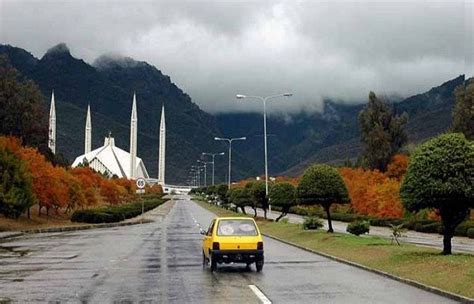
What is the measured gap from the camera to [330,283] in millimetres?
16562

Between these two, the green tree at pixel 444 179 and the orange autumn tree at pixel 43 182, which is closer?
the green tree at pixel 444 179

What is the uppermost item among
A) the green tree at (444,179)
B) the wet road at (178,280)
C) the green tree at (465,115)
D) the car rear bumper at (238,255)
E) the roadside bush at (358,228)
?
the green tree at (465,115)

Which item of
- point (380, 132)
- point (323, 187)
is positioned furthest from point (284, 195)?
point (380, 132)

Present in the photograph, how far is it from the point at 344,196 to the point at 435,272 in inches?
633

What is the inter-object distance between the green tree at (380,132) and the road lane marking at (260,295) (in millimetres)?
75039

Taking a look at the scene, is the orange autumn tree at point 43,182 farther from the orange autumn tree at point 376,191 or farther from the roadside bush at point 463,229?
the roadside bush at point 463,229

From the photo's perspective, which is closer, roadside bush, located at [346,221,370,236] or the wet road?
the wet road

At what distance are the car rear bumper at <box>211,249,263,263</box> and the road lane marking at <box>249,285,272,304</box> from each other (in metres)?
3.57

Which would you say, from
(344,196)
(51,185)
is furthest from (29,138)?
(344,196)

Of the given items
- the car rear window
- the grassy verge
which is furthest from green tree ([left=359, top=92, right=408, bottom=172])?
the car rear window

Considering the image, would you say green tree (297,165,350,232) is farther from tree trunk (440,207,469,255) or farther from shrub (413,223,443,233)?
shrub (413,223,443,233)

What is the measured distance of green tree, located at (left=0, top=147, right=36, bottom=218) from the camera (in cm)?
4484

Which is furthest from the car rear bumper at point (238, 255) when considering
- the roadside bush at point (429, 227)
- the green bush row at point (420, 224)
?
the roadside bush at point (429, 227)

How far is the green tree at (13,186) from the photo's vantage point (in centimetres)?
4484
